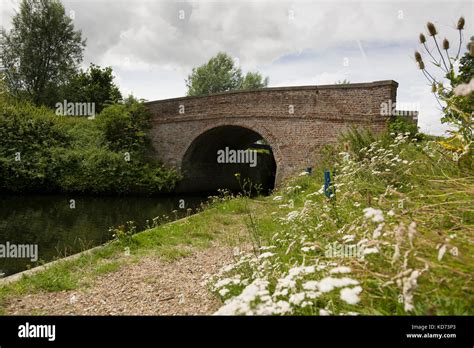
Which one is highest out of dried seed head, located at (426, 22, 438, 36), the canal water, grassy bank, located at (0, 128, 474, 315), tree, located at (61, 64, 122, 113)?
tree, located at (61, 64, 122, 113)

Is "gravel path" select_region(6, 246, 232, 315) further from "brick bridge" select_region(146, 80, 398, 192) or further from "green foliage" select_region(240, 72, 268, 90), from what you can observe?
"green foliage" select_region(240, 72, 268, 90)

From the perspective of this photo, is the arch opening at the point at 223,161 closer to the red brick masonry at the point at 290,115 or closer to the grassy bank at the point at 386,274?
the red brick masonry at the point at 290,115

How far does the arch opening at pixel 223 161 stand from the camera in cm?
1695

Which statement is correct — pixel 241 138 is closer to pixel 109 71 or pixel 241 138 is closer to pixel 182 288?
pixel 109 71

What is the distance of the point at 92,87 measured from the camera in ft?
77.0

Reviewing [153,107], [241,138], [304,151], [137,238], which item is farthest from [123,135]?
[137,238]

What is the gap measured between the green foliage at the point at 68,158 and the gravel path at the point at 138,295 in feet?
38.1

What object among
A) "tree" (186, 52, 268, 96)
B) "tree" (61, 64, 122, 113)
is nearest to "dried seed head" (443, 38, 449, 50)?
"tree" (61, 64, 122, 113)

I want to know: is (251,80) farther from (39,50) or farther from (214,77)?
(39,50)

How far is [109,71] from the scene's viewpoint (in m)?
24.4

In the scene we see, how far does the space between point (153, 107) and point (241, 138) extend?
5.13 m

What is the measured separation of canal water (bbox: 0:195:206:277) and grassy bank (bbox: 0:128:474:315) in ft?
4.09

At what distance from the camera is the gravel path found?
3.05 m

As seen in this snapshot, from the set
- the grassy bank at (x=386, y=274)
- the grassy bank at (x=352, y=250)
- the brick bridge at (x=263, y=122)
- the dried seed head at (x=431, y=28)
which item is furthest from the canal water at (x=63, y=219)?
the dried seed head at (x=431, y=28)
